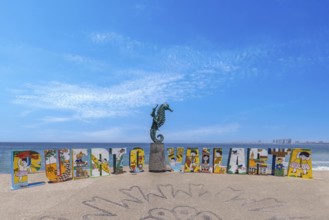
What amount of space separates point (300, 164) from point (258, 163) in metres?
2.67

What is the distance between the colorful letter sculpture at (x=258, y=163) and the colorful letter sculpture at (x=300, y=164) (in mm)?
1654

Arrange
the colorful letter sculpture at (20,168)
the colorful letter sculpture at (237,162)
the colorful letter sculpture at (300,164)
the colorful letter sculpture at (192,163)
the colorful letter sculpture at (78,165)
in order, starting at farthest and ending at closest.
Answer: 1. the colorful letter sculpture at (192,163)
2. the colorful letter sculpture at (237,162)
3. the colorful letter sculpture at (300,164)
4. the colorful letter sculpture at (78,165)
5. the colorful letter sculpture at (20,168)

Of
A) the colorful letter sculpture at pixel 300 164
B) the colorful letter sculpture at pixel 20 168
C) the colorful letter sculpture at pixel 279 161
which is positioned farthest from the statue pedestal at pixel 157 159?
the colorful letter sculpture at pixel 300 164

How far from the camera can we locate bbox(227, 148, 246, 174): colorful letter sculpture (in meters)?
18.1

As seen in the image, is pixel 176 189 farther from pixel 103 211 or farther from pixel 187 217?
pixel 103 211

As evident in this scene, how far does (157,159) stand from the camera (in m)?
18.3

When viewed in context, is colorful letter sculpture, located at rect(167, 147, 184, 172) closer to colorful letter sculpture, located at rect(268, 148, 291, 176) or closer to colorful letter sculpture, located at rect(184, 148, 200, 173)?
colorful letter sculpture, located at rect(184, 148, 200, 173)

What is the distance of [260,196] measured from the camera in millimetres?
12273

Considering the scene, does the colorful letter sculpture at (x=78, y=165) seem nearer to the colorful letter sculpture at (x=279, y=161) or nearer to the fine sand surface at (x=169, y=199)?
the fine sand surface at (x=169, y=199)

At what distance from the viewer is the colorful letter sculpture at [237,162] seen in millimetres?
18062

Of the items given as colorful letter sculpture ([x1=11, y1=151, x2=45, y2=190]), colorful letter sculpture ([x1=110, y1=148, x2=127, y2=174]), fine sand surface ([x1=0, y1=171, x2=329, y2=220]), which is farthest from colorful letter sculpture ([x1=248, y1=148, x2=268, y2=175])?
colorful letter sculpture ([x1=11, y1=151, x2=45, y2=190])

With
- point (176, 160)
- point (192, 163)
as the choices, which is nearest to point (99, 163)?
point (176, 160)

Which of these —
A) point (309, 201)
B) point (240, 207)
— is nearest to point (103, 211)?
point (240, 207)

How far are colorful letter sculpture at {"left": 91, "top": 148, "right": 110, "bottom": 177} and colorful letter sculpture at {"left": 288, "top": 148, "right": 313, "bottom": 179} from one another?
1256cm
